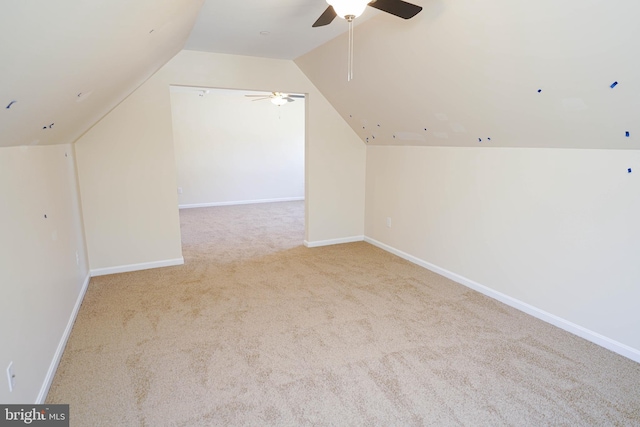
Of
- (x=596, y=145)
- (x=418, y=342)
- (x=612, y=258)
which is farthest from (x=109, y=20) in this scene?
(x=612, y=258)

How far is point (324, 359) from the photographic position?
7.64ft

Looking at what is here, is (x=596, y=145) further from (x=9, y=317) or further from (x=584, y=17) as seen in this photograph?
(x=9, y=317)

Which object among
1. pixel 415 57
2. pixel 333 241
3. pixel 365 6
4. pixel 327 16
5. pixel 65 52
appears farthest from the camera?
pixel 333 241

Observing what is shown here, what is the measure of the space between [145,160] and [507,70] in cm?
351

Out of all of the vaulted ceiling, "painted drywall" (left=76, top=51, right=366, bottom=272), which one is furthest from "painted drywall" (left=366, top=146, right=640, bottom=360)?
"painted drywall" (left=76, top=51, right=366, bottom=272)

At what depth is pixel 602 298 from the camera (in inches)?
96.3

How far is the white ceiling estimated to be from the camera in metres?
2.64

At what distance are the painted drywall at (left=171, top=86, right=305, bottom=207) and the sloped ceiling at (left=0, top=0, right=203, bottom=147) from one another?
17.3ft

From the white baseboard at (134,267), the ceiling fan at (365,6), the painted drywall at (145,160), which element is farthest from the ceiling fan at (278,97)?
the ceiling fan at (365,6)

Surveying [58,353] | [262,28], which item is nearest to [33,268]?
[58,353]

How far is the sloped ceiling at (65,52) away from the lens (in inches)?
39.4

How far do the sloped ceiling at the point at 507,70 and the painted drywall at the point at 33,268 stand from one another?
2.62 metres

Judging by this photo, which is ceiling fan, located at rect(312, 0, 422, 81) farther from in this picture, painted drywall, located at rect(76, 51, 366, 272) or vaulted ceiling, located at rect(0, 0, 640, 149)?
painted drywall, located at rect(76, 51, 366, 272)

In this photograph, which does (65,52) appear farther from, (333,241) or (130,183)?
(333,241)
